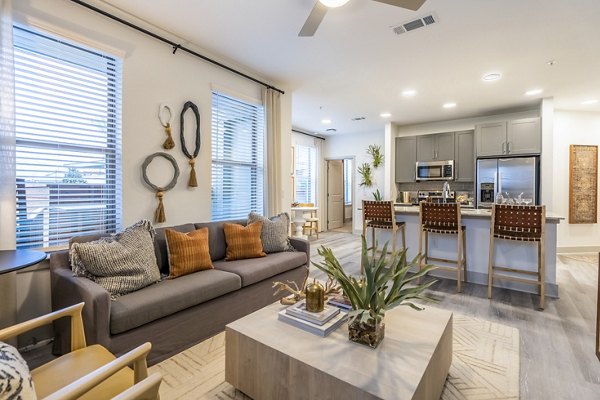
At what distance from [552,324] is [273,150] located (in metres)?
3.53

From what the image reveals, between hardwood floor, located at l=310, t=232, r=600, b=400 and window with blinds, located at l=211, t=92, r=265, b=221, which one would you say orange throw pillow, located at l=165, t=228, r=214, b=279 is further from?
hardwood floor, located at l=310, t=232, r=600, b=400

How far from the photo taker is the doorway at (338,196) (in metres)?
8.30

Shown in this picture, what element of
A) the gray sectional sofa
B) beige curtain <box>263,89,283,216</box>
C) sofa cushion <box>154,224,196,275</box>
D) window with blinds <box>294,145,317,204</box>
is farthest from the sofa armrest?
window with blinds <box>294,145,317,204</box>

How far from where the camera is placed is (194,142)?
3.25 m

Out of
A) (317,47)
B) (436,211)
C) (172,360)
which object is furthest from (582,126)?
(172,360)

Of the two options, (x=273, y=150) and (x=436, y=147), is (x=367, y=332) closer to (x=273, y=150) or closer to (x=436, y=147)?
(x=273, y=150)

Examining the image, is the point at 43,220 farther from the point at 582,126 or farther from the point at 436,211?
the point at 582,126

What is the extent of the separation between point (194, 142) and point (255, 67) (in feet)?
4.32

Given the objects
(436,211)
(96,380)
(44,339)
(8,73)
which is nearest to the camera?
(96,380)

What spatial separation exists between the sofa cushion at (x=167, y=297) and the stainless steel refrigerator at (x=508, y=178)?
4877 millimetres

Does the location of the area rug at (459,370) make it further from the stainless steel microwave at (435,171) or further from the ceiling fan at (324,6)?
the stainless steel microwave at (435,171)

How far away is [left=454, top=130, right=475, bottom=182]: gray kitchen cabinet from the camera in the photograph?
572cm

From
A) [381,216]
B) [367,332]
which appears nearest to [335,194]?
[381,216]

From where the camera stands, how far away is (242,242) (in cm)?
304
